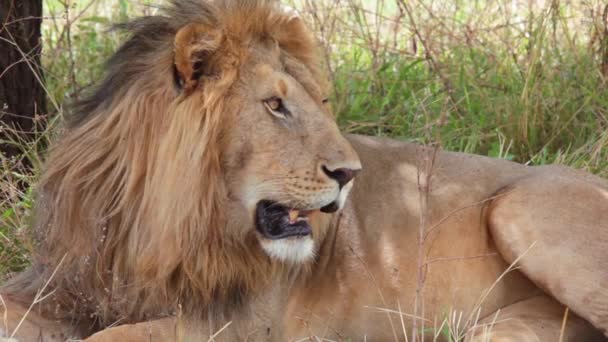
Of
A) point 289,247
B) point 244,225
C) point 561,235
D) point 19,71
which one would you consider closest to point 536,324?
point 561,235

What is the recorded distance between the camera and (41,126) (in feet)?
15.1

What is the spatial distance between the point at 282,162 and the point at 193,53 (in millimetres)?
392

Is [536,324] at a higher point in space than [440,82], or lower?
lower

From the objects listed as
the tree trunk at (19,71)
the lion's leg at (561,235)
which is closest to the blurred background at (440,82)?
the tree trunk at (19,71)

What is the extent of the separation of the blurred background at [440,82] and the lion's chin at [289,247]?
1403 mm

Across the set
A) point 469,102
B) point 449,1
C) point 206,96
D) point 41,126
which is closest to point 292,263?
point 206,96

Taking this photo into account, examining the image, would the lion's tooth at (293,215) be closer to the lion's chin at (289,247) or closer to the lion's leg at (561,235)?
the lion's chin at (289,247)

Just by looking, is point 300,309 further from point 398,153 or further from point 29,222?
point 29,222

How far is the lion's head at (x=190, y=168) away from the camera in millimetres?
3152

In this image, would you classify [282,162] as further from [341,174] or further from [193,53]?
[193,53]

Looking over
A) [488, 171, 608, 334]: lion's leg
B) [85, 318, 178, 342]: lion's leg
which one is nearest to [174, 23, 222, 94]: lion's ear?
[85, 318, 178, 342]: lion's leg

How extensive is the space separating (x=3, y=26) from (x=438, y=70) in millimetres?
2040

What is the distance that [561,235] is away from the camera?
3.62 m

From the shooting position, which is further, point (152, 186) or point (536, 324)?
point (536, 324)
